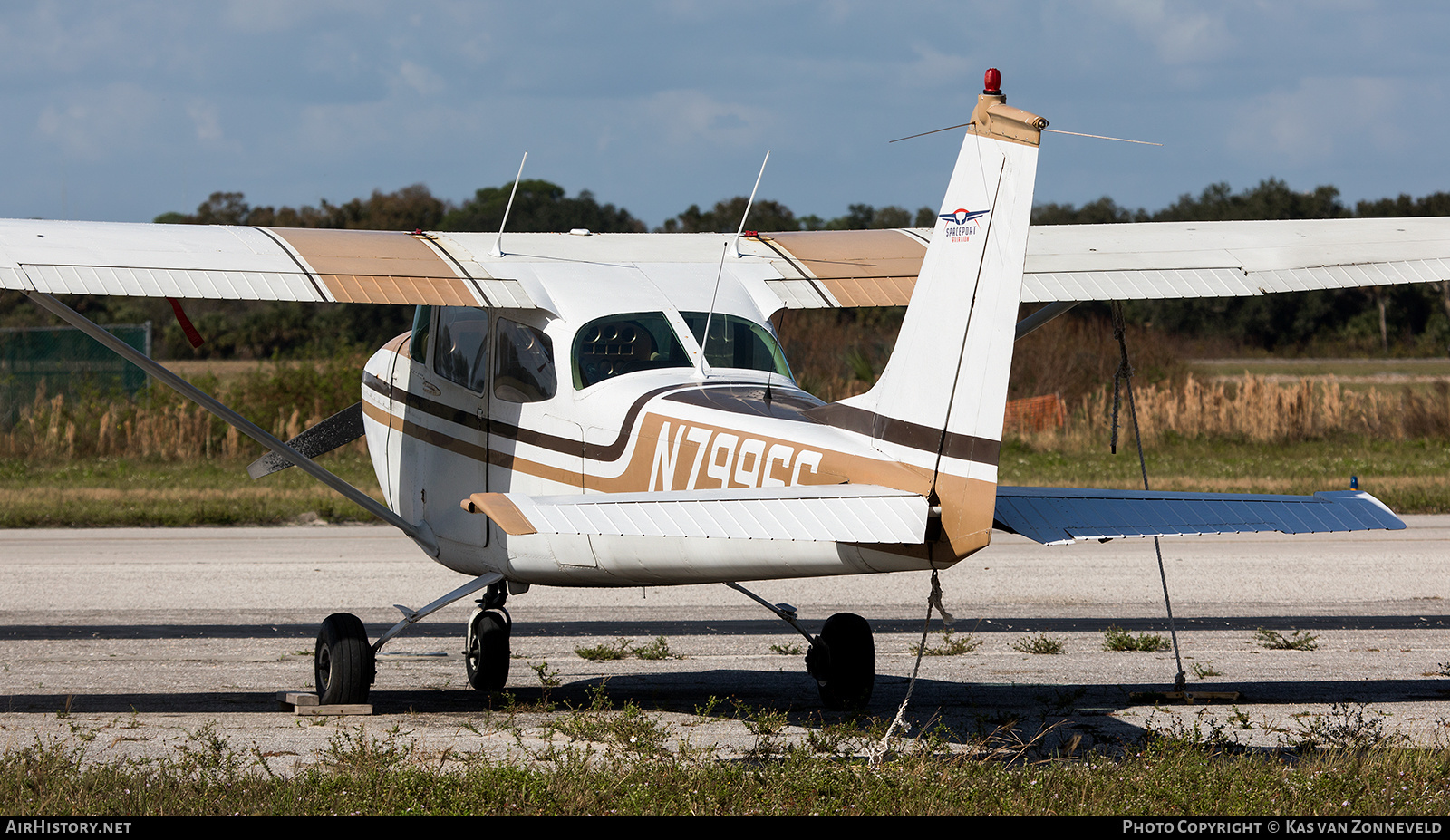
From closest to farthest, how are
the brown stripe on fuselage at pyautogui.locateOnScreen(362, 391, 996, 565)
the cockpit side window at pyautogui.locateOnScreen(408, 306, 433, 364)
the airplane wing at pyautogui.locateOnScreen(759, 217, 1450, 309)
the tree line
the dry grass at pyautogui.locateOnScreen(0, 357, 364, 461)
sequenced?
the brown stripe on fuselage at pyautogui.locateOnScreen(362, 391, 996, 565), the airplane wing at pyautogui.locateOnScreen(759, 217, 1450, 309), the cockpit side window at pyautogui.locateOnScreen(408, 306, 433, 364), the dry grass at pyautogui.locateOnScreen(0, 357, 364, 461), the tree line

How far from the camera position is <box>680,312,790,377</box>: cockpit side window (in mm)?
7605

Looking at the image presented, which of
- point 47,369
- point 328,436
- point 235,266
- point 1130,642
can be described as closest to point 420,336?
point 235,266

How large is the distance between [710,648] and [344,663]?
334cm

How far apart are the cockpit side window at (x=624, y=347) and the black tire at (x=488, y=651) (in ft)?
6.70

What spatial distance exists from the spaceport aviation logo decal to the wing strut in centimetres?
396

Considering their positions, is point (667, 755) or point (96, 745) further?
point (96, 745)

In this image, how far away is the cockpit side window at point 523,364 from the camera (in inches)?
304

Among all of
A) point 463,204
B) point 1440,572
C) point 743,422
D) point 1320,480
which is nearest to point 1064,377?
point 1320,480

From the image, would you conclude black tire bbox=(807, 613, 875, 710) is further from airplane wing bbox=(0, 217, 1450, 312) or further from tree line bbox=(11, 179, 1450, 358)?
tree line bbox=(11, 179, 1450, 358)

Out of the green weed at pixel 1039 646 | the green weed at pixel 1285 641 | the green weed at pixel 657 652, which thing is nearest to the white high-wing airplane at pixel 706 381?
the green weed at pixel 657 652

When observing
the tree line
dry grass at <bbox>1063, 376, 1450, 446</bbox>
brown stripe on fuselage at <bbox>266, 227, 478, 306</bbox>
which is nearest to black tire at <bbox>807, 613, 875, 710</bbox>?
brown stripe on fuselage at <bbox>266, 227, 478, 306</bbox>

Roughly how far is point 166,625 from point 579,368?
5.76 meters

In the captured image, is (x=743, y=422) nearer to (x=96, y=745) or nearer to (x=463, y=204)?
(x=96, y=745)

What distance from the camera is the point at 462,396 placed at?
27.3 ft
